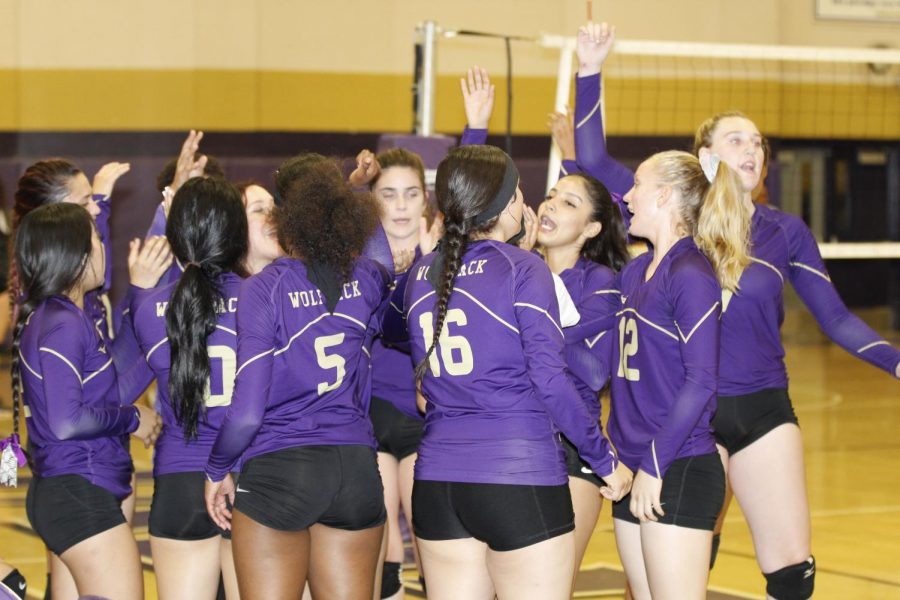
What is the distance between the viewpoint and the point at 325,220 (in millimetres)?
3227

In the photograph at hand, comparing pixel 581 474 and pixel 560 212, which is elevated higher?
pixel 560 212

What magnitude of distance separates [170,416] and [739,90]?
40.4 ft

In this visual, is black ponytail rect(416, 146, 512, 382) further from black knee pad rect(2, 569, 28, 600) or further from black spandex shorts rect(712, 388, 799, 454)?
black knee pad rect(2, 569, 28, 600)

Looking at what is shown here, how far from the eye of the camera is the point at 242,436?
3.09m

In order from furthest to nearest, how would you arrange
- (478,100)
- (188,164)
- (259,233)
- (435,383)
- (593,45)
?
(188,164)
(478,100)
(593,45)
(259,233)
(435,383)

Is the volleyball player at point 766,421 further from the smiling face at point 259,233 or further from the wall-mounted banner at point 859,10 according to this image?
the wall-mounted banner at point 859,10

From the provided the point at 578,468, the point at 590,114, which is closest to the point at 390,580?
the point at 578,468

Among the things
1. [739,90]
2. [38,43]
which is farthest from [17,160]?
[739,90]

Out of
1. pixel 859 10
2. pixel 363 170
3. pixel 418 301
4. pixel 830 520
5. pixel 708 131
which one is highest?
pixel 859 10

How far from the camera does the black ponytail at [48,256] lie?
3.54 meters

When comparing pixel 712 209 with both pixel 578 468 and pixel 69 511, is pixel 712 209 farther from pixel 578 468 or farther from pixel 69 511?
pixel 69 511

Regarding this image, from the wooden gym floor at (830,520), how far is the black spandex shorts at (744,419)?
1.35 m

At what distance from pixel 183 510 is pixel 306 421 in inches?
22.2

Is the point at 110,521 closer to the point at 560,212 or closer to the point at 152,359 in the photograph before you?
the point at 152,359
